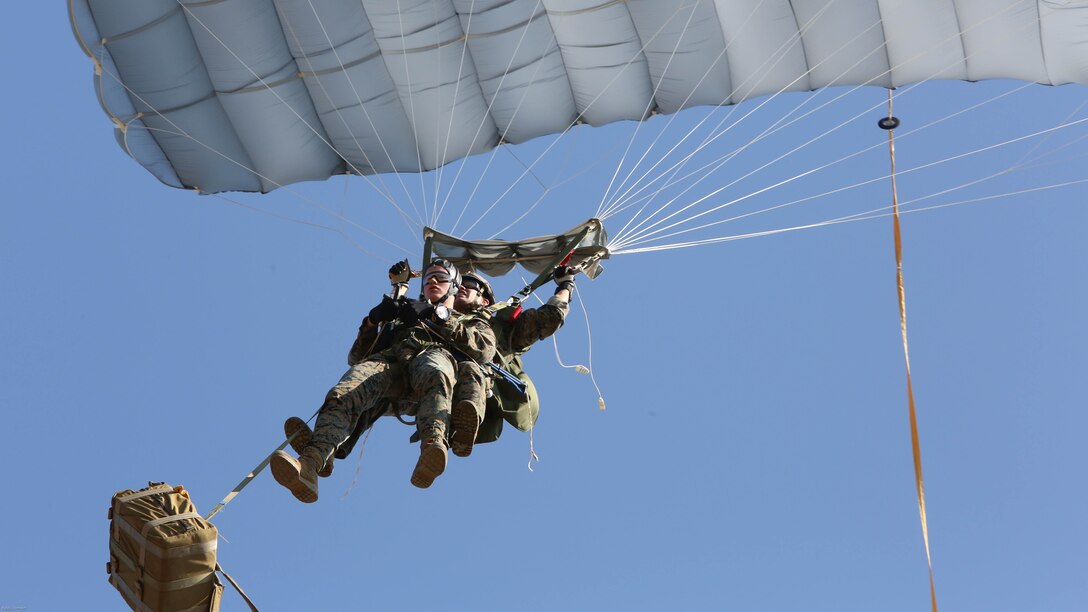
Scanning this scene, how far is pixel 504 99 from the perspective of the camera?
10.7 meters

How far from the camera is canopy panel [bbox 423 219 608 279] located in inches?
369

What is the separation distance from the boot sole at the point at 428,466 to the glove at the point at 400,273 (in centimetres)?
186

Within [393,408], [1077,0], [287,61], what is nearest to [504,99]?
Answer: [287,61]

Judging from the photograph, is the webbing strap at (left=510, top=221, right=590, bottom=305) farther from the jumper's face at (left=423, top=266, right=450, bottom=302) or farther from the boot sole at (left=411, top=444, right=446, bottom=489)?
the boot sole at (left=411, top=444, right=446, bottom=489)

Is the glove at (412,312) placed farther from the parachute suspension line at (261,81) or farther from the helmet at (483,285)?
the parachute suspension line at (261,81)

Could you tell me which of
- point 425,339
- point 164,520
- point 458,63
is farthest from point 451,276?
point 164,520

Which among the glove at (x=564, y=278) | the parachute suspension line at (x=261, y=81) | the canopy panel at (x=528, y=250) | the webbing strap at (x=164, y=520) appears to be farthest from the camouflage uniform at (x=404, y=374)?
the parachute suspension line at (x=261, y=81)

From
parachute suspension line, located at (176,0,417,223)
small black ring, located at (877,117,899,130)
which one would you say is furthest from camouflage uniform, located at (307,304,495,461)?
small black ring, located at (877,117,899,130)

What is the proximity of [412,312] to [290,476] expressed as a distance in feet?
4.26

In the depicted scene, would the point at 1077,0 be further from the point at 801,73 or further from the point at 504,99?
the point at 504,99

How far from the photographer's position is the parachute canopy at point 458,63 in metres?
10.1

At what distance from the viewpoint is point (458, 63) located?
10.5 meters

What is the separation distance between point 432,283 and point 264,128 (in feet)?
8.48

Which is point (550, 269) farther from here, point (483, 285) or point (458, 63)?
point (458, 63)
